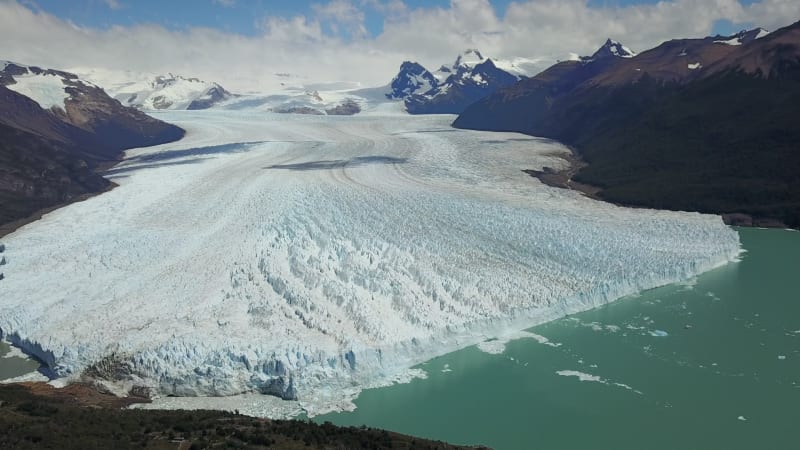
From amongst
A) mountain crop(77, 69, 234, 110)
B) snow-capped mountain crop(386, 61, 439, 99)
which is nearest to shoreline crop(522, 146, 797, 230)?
snow-capped mountain crop(386, 61, 439, 99)

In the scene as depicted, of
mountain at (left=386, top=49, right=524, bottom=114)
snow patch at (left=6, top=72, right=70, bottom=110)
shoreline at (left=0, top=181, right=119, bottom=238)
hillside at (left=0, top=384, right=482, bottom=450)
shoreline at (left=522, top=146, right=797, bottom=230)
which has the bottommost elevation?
hillside at (left=0, top=384, right=482, bottom=450)

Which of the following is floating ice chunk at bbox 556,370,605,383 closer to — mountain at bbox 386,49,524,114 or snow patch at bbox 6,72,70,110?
snow patch at bbox 6,72,70,110

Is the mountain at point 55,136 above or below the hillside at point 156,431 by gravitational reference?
above

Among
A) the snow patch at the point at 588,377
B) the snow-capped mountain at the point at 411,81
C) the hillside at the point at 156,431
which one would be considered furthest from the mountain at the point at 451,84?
the hillside at the point at 156,431

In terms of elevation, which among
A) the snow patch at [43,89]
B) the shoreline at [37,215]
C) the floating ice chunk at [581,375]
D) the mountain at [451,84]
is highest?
the mountain at [451,84]

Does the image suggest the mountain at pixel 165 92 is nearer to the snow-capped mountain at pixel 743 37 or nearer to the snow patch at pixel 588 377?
the snow-capped mountain at pixel 743 37

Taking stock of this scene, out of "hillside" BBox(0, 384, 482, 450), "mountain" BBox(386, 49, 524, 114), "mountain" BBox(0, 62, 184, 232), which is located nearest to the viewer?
"hillside" BBox(0, 384, 482, 450)

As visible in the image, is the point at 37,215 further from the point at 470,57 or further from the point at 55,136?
the point at 470,57
